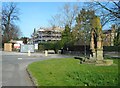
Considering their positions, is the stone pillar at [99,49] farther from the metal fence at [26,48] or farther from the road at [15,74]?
the metal fence at [26,48]

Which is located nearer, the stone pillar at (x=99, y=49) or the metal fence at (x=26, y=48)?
the stone pillar at (x=99, y=49)

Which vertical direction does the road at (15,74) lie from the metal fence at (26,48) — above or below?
below

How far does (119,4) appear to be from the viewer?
35000 millimetres

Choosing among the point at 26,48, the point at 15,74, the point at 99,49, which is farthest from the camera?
the point at 26,48

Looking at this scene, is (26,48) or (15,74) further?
(26,48)

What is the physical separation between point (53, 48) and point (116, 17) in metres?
37.4

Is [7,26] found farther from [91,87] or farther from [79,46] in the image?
[91,87]

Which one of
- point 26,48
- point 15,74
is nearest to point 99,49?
point 15,74

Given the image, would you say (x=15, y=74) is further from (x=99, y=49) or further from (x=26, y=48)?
(x=26, y=48)

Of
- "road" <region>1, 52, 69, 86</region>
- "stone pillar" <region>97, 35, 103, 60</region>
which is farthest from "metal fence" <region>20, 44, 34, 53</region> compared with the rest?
"stone pillar" <region>97, 35, 103, 60</region>

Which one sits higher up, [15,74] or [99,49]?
[99,49]

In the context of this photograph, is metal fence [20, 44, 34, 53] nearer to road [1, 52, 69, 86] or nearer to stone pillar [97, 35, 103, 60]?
road [1, 52, 69, 86]

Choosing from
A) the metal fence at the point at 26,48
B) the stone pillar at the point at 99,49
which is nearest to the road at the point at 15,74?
the stone pillar at the point at 99,49

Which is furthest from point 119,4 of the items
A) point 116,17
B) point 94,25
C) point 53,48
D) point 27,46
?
point 53,48
